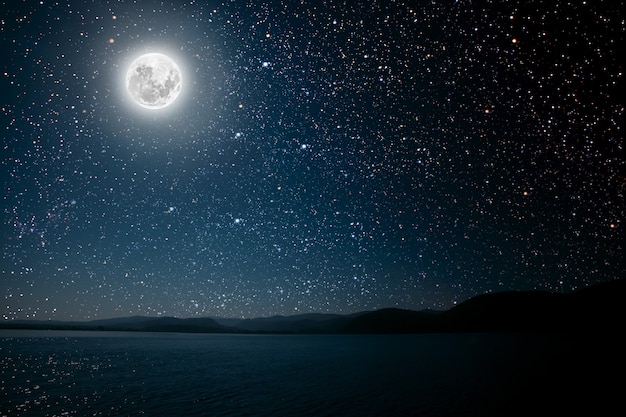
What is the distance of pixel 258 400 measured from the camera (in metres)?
25.5

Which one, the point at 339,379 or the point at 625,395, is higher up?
the point at 625,395

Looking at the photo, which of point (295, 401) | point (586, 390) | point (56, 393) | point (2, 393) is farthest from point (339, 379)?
point (2, 393)

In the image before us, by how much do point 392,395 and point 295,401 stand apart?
27.4ft

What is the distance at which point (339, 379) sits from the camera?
38.3m

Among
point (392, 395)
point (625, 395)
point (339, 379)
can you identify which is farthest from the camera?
point (339, 379)

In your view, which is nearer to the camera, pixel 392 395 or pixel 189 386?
pixel 392 395

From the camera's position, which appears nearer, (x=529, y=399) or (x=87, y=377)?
(x=529, y=399)

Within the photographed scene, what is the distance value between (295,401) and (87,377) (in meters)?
26.4

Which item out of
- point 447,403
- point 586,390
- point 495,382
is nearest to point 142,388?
point 447,403

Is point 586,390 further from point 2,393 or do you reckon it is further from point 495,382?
point 2,393

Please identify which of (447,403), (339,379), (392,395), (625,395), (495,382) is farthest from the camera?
(339,379)

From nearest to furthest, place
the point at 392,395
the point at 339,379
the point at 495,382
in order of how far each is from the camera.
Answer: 1. the point at 392,395
2. the point at 495,382
3. the point at 339,379

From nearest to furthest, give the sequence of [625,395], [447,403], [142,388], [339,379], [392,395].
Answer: [447,403] → [625,395] → [392,395] → [142,388] → [339,379]

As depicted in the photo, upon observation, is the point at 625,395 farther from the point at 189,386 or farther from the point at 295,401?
the point at 189,386
